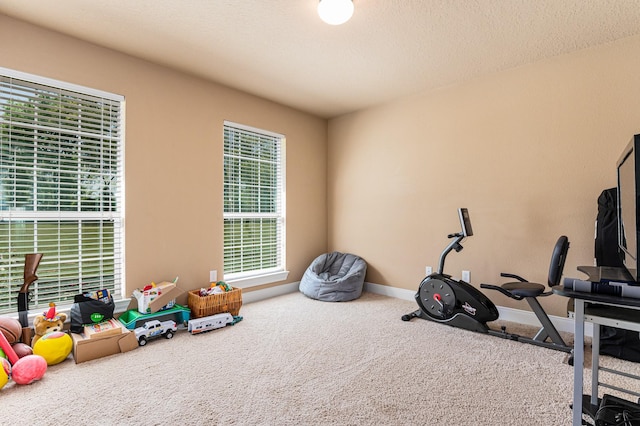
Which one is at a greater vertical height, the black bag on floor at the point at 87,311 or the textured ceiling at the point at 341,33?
the textured ceiling at the point at 341,33

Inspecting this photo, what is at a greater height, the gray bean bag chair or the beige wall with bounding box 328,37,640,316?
the beige wall with bounding box 328,37,640,316

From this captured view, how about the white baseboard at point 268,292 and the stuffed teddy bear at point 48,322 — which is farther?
the white baseboard at point 268,292

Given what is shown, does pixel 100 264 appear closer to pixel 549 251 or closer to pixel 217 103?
pixel 217 103

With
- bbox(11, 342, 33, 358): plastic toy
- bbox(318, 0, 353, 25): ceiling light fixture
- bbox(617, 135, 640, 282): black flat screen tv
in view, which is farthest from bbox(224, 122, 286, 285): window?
bbox(617, 135, 640, 282): black flat screen tv

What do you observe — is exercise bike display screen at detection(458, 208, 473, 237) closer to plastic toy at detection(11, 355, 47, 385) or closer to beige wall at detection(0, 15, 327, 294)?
beige wall at detection(0, 15, 327, 294)

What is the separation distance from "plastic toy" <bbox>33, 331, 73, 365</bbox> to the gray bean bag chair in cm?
246

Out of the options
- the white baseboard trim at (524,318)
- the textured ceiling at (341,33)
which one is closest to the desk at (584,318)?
the white baseboard trim at (524,318)

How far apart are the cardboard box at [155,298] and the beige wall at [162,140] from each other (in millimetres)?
139

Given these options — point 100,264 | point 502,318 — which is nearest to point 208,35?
point 100,264

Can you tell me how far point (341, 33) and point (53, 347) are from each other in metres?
3.20

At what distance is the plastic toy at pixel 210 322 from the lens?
2877 millimetres

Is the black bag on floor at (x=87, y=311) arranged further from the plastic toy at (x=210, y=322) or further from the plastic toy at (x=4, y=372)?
the plastic toy at (x=210, y=322)

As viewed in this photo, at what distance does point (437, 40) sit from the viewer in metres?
2.71

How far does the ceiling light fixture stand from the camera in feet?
7.03
